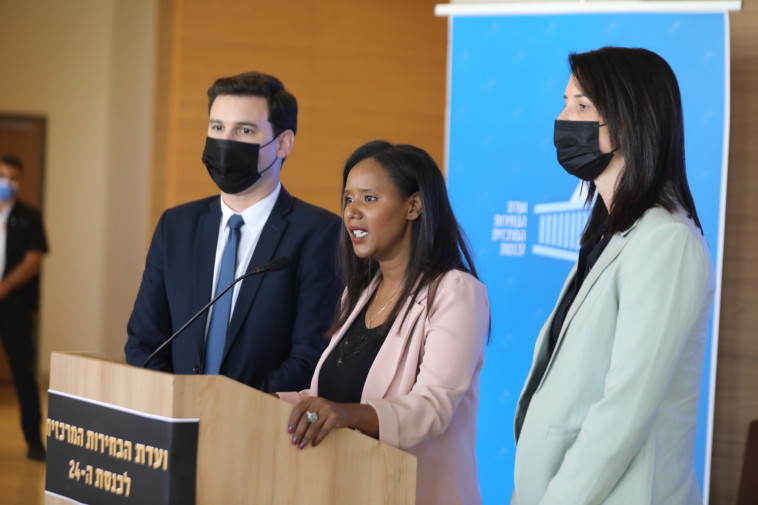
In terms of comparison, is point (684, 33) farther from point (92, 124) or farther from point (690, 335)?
point (92, 124)

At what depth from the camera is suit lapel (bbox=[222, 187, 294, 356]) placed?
2425mm

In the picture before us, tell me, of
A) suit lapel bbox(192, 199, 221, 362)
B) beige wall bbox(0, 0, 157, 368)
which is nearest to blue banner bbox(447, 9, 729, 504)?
suit lapel bbox(192, 199, 221, 362)

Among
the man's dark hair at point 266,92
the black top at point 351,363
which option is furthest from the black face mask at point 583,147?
the man's dark hair at point 266,92

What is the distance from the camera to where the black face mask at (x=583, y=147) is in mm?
1705

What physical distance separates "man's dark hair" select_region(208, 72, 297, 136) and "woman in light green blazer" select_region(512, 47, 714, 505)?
3.72ft

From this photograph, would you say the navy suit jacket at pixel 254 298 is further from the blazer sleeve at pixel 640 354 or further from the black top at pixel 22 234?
the black top at pixel 22 234

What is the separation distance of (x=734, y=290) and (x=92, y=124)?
21.8 ft

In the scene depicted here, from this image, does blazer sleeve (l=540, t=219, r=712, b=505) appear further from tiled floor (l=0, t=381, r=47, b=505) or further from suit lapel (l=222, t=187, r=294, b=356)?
tiled floor (l=0, t=381, r=47, b=505)

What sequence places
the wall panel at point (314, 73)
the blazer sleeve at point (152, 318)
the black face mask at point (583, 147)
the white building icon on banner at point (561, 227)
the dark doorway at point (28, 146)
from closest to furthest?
the black face mask at point (583, 147) → the blazer sleeve at point (152, 318) → the white building icon on banner at point (561, 227) → the wall panel at point (314, 73) → the dark doorway at point (28, 146)

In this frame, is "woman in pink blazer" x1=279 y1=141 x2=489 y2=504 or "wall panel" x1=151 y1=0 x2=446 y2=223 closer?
"woman in pink blazer" x1=279 y1=141 x2=489 y2=504

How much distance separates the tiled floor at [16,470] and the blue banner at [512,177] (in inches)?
103

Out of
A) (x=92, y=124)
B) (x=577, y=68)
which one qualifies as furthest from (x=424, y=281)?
(x=92, y=124)

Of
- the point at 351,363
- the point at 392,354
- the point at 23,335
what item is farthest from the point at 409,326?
the point at 23,335

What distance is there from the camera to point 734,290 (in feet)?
11.6
